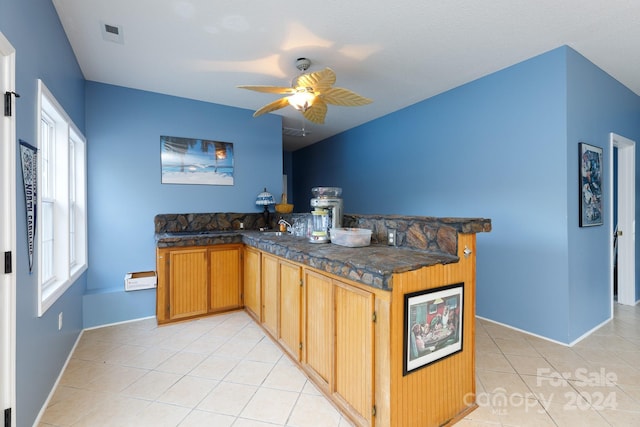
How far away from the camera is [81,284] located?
3.12 meters

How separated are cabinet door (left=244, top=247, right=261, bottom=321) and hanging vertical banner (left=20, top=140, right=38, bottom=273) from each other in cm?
174

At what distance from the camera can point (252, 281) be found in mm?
3297

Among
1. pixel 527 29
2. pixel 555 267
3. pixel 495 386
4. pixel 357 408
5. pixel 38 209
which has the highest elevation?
pixel 527 29

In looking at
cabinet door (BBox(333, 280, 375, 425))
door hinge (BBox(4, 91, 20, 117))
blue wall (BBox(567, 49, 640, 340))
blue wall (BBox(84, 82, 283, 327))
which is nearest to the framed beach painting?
blue wall (BBox(84, 82, 283, 327))

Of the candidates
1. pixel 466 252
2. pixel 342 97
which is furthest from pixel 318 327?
pixel 342 97

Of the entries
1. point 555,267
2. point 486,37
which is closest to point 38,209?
point 486,37

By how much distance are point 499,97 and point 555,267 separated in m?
1.89

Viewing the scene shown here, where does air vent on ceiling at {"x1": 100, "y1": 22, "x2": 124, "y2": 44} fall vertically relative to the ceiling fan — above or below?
above

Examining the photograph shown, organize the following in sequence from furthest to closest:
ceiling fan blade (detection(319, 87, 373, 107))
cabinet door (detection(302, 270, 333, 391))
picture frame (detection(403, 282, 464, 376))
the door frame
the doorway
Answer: the doorway → ceiling fan blade (detection(319, 87, 373, 107)) → cabinet door (detection(302, 270, 333, 391)) → picture frame (detection(403, 282, 464, 376)) → the door frame

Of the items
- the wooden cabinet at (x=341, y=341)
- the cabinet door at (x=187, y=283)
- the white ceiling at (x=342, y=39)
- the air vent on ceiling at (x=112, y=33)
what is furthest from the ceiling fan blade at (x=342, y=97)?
the cabinet door at (x=187, y=283)

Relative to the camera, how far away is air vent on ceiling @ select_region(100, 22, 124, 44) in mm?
2434

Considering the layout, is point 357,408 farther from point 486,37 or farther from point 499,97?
point 499,97

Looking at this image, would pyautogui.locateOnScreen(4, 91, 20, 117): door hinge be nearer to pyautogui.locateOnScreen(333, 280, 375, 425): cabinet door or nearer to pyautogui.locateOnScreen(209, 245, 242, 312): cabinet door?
pyautogui.locateOnScreen(333, 280, 375, 425): cabinet door

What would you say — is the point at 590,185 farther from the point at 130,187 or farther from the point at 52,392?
the point at 130,187
